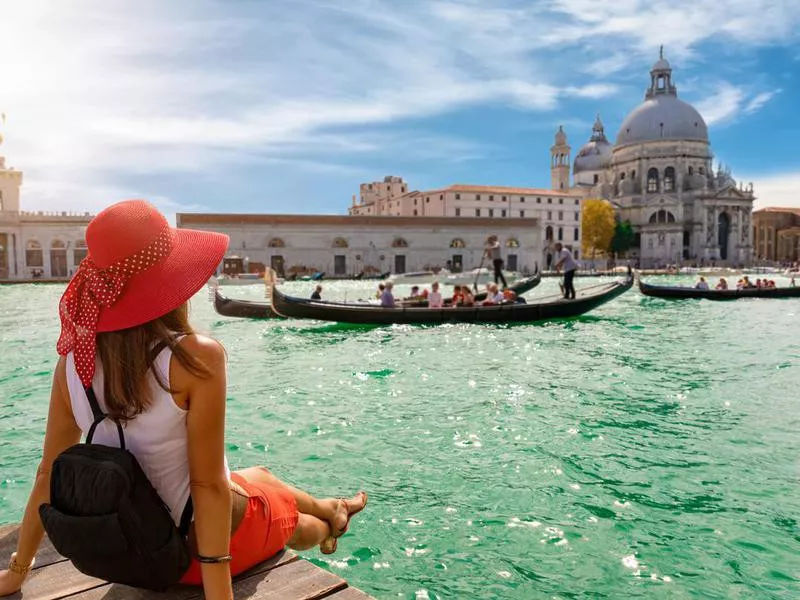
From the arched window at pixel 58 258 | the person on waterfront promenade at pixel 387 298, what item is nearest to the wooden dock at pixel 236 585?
the person on waterfront promenade at pixel 387 298

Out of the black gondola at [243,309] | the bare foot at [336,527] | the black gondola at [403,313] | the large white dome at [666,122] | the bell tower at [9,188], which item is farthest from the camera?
the large white dome at [666,122]

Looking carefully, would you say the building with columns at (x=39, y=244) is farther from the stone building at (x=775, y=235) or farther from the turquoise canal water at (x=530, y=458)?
the stone building at (x=775, y=235)

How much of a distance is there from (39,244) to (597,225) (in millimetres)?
50268

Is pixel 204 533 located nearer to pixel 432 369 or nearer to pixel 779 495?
pixel 779 495

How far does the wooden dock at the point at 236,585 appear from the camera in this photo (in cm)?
188

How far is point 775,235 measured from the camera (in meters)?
84.9

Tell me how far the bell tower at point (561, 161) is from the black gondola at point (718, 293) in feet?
203

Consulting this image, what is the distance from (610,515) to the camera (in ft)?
14.4

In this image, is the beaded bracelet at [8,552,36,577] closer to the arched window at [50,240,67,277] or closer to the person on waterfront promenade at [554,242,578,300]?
the person on waterfront promenade at [554,242,578,300]

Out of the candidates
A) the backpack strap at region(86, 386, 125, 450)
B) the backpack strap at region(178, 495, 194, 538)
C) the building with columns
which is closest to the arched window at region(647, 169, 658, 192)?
the building with columns

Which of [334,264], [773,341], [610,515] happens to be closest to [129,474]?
[610,515]

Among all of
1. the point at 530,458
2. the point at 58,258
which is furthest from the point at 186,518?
the point at 58,258

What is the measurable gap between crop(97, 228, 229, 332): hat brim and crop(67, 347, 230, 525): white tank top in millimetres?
113

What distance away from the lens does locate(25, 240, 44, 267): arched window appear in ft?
151
